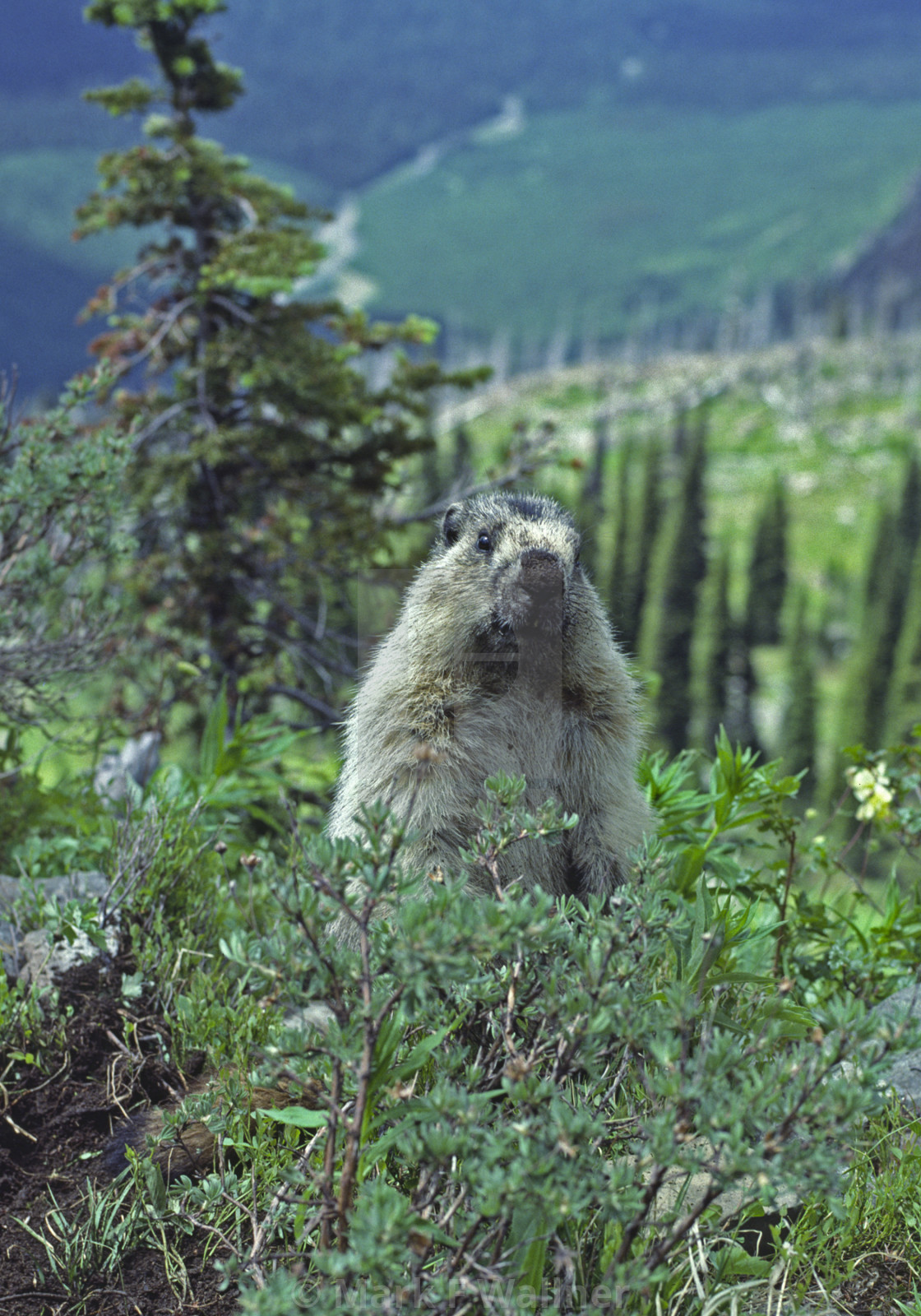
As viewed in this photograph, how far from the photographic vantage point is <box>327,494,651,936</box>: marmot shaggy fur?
4422 mm

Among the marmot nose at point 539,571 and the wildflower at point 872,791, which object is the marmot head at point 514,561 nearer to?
the marmot nose at point 539,571

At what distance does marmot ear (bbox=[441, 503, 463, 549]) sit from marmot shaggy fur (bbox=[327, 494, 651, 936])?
0.33 meters

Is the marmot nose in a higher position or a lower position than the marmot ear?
lower

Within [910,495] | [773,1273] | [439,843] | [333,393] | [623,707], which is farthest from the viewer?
[910,495]

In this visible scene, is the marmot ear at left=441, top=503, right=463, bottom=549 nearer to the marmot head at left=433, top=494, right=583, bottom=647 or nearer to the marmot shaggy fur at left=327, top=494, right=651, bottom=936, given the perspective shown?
the marmot head at left=433, top=494, right=583, bottom=647

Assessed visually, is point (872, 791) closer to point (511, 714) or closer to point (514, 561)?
point (511, 714)

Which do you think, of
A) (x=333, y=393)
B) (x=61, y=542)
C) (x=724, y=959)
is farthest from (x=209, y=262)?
(x=724, y=959)

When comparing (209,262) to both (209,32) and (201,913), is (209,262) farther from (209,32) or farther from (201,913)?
(201,913)

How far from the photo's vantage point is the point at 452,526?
5348 mm

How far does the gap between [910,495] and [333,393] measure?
372ft

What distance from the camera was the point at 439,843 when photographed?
4375 mm

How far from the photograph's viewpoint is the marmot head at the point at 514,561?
4434 mm

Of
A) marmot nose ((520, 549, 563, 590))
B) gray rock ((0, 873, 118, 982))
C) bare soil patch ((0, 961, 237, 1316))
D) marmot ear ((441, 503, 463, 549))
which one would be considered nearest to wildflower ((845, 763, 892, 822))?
marmot nose ((520, 549, 563, 590))

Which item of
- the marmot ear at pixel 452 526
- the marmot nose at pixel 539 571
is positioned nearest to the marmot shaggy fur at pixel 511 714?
the marmot nose at pixel 539 571
